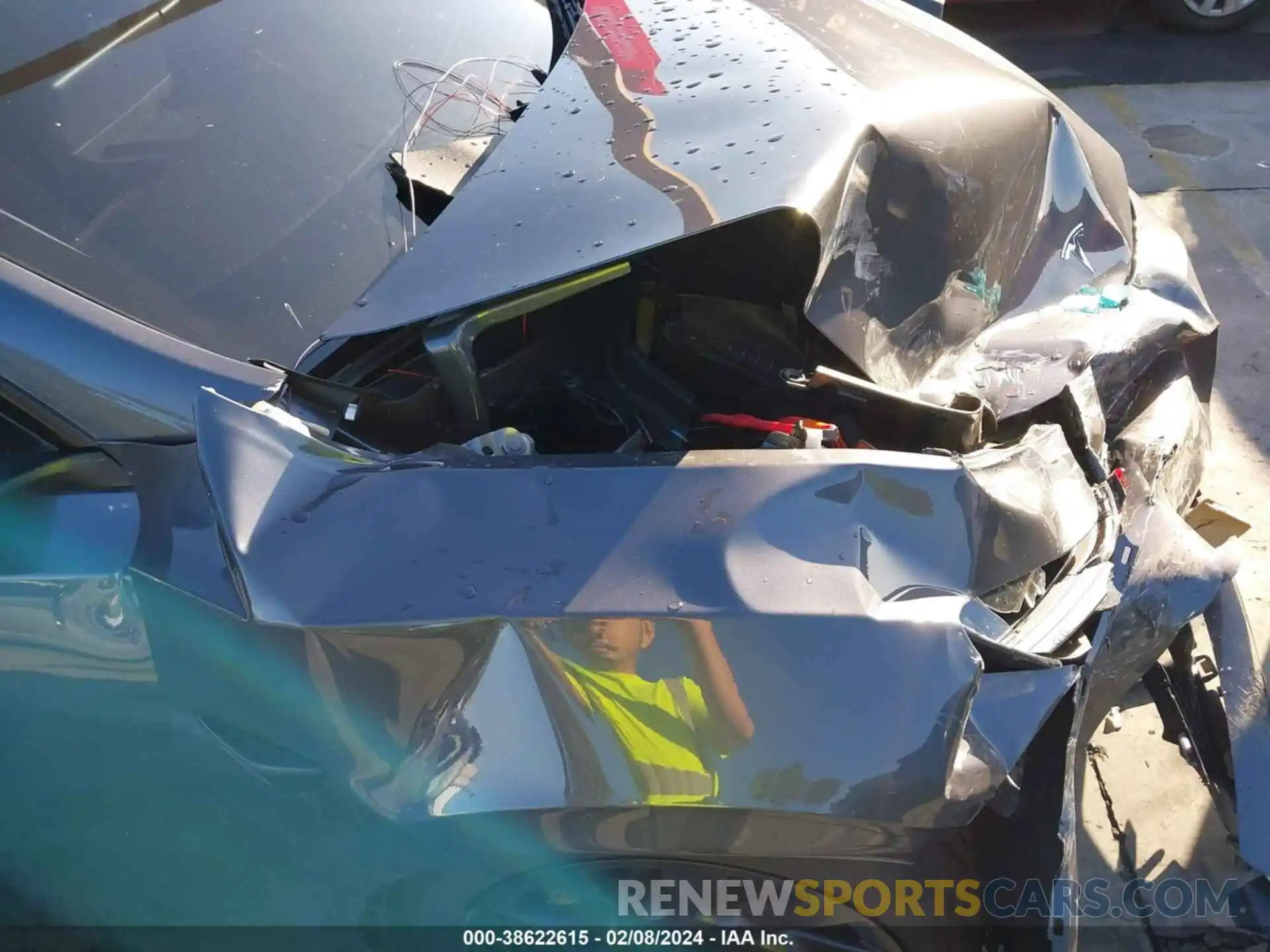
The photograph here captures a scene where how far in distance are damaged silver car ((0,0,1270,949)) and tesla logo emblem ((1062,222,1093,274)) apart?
0.01 m

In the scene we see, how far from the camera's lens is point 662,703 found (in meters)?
1.23

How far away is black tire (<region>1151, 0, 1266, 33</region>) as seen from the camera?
5992mm

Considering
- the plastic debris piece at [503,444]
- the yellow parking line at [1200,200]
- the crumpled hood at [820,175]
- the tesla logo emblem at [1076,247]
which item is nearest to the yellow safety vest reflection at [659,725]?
the plastic debris piece at [503,444]

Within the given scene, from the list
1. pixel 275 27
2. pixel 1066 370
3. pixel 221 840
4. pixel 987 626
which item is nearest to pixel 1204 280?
pixel 1066 370

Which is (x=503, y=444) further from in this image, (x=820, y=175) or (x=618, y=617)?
(x=820, y=175)

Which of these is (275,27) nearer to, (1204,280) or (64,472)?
(64,472)

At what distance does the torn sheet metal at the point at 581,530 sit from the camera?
4.09ft

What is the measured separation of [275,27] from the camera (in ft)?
6.85

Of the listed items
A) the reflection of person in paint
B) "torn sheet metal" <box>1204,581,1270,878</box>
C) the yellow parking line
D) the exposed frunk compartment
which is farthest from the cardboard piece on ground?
the yellow parking line

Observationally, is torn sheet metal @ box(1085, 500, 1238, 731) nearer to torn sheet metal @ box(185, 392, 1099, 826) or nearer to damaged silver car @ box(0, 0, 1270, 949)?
damaged silver car @ box(0, 0, 1270, 949)

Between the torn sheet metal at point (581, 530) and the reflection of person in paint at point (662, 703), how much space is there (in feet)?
0.13

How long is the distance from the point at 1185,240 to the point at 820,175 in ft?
10.5

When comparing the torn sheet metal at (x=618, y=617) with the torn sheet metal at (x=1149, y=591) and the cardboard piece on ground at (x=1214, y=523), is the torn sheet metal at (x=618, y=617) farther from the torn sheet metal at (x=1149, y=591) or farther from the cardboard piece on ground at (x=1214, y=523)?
the cardboard piece on ground at (x=1214, y=523)

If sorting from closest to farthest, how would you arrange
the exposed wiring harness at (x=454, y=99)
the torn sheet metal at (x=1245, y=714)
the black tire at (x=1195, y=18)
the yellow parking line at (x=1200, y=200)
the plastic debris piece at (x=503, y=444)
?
1. the plastic debris piece at (x=503, y=444)
2. the torn sheet metal at (x=1245, y=714)
3. the exposed wiring harness at (x=454, y=99)
4. the yellow parking line at (x=1200, y=200)
5. the black tire at (x=1195, y=18)
